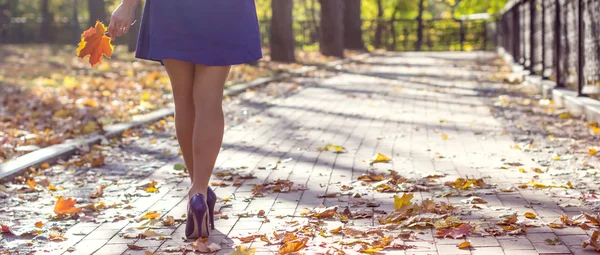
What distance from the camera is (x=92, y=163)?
6.56m

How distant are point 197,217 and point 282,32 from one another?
1665cm

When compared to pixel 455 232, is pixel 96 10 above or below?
above

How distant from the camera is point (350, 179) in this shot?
559 centimetres

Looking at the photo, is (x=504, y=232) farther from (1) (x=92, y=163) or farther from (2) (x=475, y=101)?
(2) (x=475, y=101)

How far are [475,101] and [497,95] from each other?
1003 mm

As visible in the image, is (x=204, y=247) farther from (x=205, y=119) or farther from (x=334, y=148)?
(x=334, y=148)

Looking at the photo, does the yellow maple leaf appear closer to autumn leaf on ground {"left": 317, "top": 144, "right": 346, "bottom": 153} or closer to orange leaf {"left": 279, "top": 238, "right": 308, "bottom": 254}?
autumn leaf on ground {"left": 317, "top": 144, "right": 346, "bottom": 153}

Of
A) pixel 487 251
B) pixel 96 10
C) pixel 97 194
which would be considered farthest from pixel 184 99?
pixel 96 10

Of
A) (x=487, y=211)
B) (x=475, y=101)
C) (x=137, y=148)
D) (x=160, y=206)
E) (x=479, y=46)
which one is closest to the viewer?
(x=487, y=211)

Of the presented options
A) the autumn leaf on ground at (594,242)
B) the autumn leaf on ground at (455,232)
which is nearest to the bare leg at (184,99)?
the autumn leaf on ground at (455,232)

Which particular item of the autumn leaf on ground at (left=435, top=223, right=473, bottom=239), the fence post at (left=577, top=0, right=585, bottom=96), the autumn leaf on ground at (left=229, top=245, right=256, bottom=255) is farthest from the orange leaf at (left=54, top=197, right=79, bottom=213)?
the fence post at (left=577, top=0, right=585, bottom=96)

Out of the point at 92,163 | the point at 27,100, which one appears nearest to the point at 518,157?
the point at 92,163

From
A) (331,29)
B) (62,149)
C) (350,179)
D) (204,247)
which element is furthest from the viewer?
(331,29)

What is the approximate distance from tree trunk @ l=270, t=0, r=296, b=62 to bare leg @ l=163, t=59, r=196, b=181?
15783 mm
